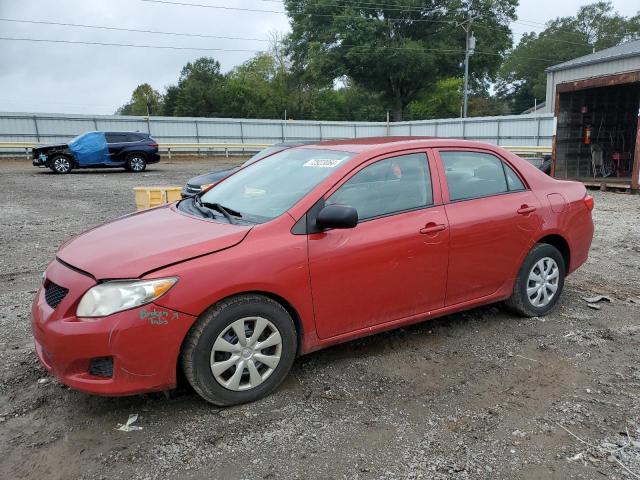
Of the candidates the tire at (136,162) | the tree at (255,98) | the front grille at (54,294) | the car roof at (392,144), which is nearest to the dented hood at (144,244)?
the front grille at (54,294)

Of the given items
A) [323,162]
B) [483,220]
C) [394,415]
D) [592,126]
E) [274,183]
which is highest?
[592,126]

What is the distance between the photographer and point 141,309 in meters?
2.78

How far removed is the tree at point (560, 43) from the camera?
74.9m

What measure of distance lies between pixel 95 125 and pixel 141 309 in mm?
27814

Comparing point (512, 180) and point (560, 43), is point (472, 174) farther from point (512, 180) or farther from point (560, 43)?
point (560, 43)

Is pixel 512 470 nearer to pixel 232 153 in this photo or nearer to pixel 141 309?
pixel 141 309

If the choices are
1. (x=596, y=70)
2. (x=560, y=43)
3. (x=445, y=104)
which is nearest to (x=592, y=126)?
(x=596, y=70)

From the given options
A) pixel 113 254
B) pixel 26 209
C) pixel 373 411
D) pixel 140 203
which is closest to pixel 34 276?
pixel 140 203

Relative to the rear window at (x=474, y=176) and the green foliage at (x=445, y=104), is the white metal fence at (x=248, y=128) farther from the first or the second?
the green foliage at (x=445, y=104)

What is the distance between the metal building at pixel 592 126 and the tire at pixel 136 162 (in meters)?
14.7

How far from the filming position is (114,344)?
277 centimetres

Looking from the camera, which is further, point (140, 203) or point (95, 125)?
point (95, 125)

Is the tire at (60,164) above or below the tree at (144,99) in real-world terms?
below

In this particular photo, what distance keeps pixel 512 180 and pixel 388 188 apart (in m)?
1.34
